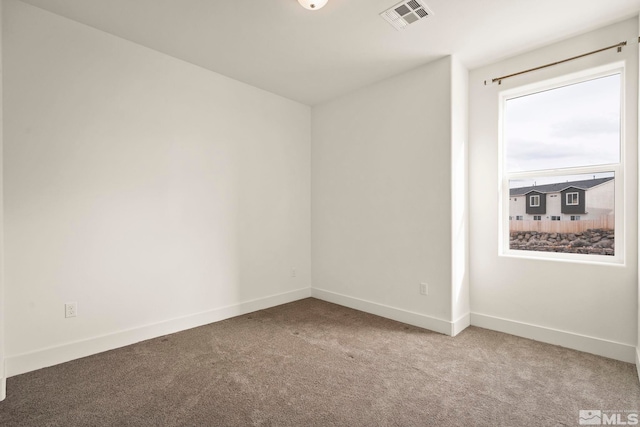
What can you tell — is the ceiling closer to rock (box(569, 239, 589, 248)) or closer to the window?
the window

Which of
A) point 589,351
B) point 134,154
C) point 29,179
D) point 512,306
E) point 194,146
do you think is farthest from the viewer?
point 194,146

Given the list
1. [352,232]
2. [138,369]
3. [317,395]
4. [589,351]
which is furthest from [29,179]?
[589,351]

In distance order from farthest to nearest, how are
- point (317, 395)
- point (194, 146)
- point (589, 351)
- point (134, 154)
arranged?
point (194, 146) → point (134, 154) → point (589, 351) → point (317, 395)

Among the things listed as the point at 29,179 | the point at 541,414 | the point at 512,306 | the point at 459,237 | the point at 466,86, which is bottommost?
the point at 541,414

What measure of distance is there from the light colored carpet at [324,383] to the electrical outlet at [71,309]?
371 mm

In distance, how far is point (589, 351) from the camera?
265cm

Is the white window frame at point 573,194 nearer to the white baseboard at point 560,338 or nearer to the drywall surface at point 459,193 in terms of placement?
the drywall surface at point 459,193

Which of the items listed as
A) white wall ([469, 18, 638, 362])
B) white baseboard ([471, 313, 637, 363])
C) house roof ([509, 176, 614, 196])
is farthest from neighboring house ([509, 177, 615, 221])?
white baseboard ([471, 313, 637, 363])

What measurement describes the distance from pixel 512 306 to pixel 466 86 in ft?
7.39

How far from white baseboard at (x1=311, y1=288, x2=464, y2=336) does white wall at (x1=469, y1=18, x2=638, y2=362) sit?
45 centimetres

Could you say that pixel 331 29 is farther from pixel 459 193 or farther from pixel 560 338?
pixel 560 338

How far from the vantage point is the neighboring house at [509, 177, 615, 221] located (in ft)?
8.85

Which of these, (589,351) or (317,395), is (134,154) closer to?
(317,395)

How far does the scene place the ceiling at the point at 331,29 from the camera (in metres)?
2.36
